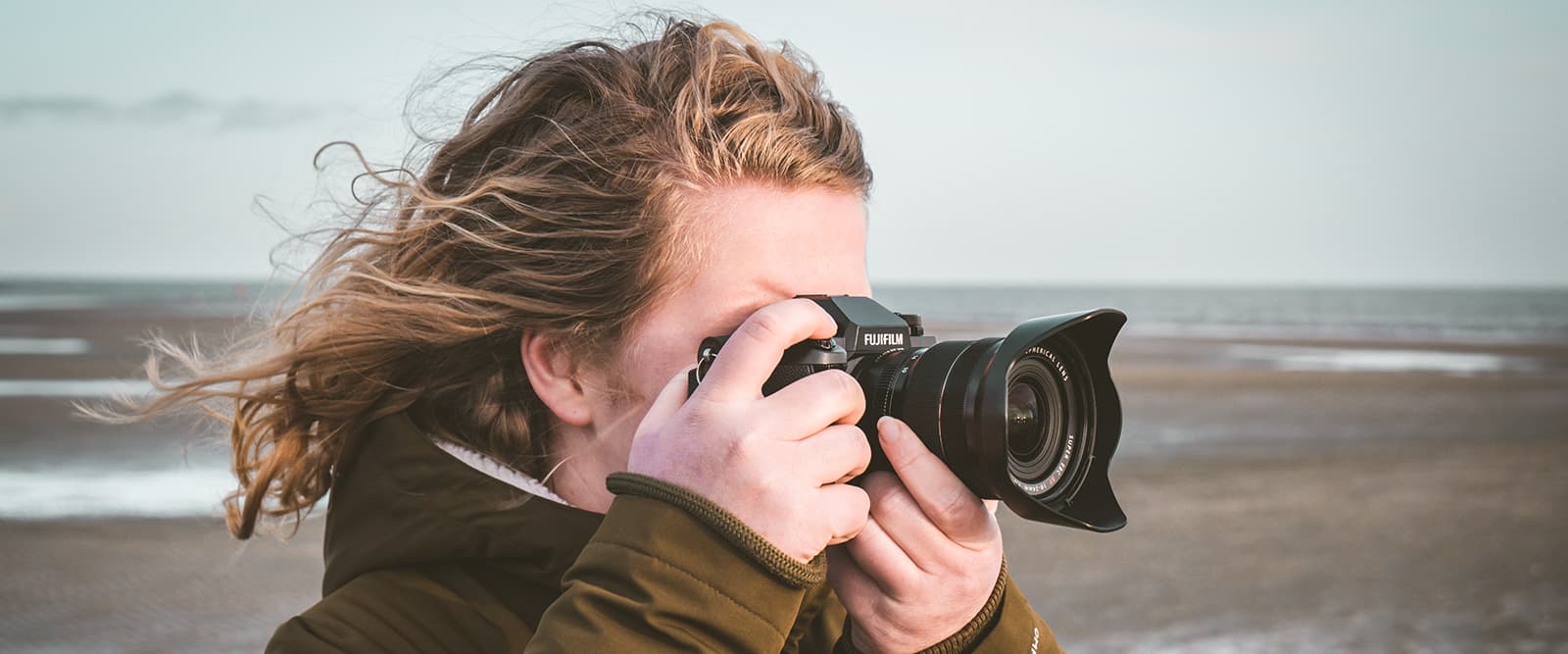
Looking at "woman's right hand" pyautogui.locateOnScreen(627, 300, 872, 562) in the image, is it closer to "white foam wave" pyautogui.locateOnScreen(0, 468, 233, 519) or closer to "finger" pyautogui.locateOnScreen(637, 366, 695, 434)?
"finger" pyautogui.locateOnScreen(637, 366, 695, 434)

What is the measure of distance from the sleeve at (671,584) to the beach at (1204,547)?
4.36 ft

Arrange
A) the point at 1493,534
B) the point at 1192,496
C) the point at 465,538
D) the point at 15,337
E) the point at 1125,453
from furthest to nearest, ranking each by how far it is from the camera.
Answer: the point at 15,337 < the point at 1125,453 < the point at 1192,496 < the point at 1493,534 < the point at 465,538

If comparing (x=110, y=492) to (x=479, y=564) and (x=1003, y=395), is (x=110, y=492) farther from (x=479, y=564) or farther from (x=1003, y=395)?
(x=1003, y=395)

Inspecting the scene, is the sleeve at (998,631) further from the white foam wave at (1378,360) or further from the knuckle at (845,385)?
the white foam wave at (1378,360)

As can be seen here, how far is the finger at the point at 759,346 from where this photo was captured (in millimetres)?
1291

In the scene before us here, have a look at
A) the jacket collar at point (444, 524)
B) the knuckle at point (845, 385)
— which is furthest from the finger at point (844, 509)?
the jacket collar at point (444, 524)

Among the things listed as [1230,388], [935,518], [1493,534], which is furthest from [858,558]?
[1230,388]

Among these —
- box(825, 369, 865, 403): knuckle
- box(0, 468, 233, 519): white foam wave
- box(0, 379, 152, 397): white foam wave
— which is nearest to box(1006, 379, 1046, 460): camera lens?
box(825, 369, 865, 403): knuckle

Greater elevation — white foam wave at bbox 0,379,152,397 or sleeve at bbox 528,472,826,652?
sleeve at bbox 528,472,826,652

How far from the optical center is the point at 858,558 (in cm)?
145

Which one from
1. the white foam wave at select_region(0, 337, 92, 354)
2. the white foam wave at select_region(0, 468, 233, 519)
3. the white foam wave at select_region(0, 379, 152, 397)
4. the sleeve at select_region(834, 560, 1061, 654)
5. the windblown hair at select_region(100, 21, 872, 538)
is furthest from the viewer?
the white foam wave at select_region(0, 337, 92, 354)

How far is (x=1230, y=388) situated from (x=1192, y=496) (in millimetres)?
6817

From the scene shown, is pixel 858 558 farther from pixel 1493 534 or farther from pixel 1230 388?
pixel 1230 388

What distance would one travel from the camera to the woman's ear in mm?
1641
